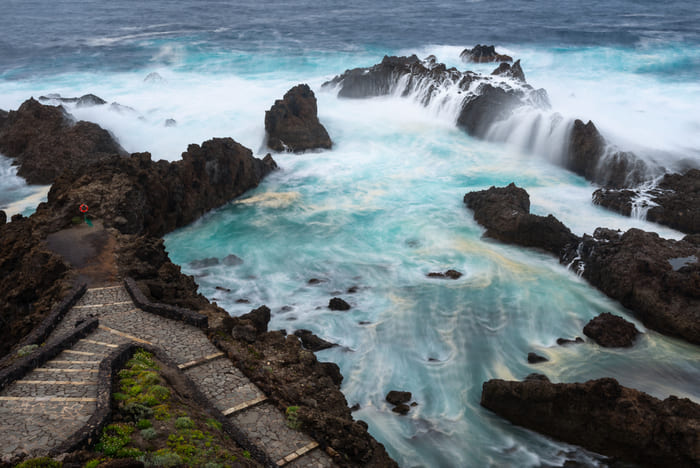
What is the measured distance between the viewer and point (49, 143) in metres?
33.9

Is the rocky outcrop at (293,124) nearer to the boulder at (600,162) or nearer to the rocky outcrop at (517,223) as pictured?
the rocky outcrop at (517,223)

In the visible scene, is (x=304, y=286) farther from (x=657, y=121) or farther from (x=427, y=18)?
(x=427, y=18)

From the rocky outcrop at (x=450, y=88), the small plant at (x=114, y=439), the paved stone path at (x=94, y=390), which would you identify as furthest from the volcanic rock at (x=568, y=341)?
the rocky outcrop at (x=450, y=88)

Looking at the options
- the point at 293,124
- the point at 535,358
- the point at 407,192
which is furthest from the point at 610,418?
the point at 293,124

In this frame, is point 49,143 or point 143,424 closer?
point 143,424

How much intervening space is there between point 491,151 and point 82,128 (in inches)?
1136

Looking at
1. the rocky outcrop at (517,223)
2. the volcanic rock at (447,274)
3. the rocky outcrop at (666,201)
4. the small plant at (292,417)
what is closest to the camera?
the small plant at (292,417)

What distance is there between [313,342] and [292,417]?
6312 mm

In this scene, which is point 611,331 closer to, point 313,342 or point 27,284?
point 313,342

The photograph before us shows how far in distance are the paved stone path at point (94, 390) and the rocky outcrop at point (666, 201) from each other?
23329 millimetres

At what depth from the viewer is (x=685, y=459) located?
12.8m

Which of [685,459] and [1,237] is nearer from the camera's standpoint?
[685,459]

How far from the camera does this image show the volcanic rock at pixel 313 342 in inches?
727

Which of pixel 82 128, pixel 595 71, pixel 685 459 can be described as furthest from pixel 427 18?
pixel 685 459
